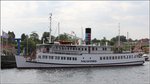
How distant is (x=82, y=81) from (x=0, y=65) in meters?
19.7

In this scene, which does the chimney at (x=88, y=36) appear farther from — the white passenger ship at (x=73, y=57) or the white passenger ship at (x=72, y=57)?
the white passenger ship at (x=72, y=57)

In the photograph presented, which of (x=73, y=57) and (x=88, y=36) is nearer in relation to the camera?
(x=73, y=57)

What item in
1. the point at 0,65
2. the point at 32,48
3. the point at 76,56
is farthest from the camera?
the point at 32,48

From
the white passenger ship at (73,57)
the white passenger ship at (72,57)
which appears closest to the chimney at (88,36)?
the white passenger ship at (73,57)

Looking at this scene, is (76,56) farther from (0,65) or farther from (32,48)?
(32,48)

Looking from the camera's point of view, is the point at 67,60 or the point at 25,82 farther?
the point at 67,60

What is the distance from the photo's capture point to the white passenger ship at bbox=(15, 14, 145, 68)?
5922 cm

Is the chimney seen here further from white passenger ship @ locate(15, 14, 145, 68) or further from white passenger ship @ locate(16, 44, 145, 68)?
white passenger ship @ locate(16, 44, 145, 68)

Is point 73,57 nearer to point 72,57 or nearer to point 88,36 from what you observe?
point 72,57

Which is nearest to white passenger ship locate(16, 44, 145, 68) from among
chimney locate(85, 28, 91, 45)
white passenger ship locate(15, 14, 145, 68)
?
white passenger ship locate(15, 14, 145, 68)

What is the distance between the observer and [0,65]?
187 ft

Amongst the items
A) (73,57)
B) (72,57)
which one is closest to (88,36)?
(73,57)

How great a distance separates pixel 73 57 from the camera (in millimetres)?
61094

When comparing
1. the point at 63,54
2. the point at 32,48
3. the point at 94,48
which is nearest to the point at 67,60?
the point at 63,54
